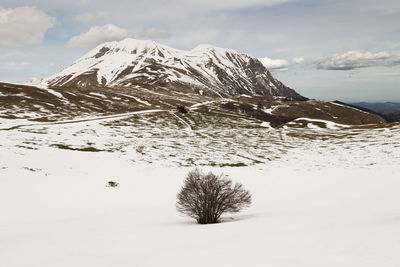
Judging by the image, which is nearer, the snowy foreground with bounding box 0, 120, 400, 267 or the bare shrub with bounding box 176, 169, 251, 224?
the snowy foreground with bounding box 0, 120, 400, 267

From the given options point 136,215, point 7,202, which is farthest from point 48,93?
point 136,215

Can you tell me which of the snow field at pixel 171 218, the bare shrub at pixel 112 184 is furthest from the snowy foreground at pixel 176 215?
the bare shrub at pixel 112 184

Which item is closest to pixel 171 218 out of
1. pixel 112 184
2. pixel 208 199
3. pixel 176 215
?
pixel 176 215

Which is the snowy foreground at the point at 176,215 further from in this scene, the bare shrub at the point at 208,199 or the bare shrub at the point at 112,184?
the bare shrub at the point at 208,199

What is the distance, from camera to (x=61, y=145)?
201 feet

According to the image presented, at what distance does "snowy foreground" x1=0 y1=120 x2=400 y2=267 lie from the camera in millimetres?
9711

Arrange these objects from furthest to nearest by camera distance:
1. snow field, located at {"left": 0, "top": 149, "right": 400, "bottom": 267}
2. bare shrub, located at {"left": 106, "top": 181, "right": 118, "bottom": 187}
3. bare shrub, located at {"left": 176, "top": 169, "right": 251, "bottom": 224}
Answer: bare shrub, located at {"left": 106, "top": 181, "right": 118, "bottom": 187}, bare shrub, located at {"left": 176, "top": 169, "right": 251, "bottom": 224}, snow field, located at {"left": 0, "top": 149, "right": 400, "bottom": 267}

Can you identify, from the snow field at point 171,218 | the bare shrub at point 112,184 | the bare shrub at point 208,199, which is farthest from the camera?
Answer: the bare shrub at point 112,184

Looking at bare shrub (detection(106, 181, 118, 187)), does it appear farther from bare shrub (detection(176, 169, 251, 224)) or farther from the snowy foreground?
bare shrub (detection(176, 169, 251, 224))

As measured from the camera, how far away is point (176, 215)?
2617 cm

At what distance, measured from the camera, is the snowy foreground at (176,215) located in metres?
9.71

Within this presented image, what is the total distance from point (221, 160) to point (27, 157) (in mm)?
40185

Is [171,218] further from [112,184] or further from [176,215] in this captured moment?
[112,184]

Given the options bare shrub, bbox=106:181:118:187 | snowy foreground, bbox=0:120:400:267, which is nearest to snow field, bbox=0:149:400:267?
snowy foreground, bbox=0:120:400:267
